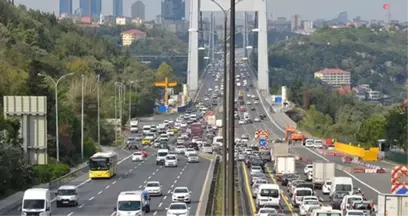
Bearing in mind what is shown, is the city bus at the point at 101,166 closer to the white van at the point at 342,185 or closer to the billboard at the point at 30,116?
the billboard at the point at 30,116

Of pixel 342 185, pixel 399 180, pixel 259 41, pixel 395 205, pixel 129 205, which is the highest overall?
pixel 259 41

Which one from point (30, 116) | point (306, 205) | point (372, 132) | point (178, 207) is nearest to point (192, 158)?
point (30, 116)

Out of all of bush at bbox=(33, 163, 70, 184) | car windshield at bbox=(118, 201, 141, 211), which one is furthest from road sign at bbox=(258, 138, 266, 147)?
car windshield at bbox=(118, 201, 141, 211)

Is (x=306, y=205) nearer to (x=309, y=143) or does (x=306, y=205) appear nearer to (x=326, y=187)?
(x=326, y=187)

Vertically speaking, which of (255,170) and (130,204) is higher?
(130,204)

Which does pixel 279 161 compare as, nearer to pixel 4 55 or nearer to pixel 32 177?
pixel 32 177

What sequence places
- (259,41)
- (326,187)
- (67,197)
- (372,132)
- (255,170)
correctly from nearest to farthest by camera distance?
(67,197) < (326,187) < (255,170) < (372,132) < (259,41)
